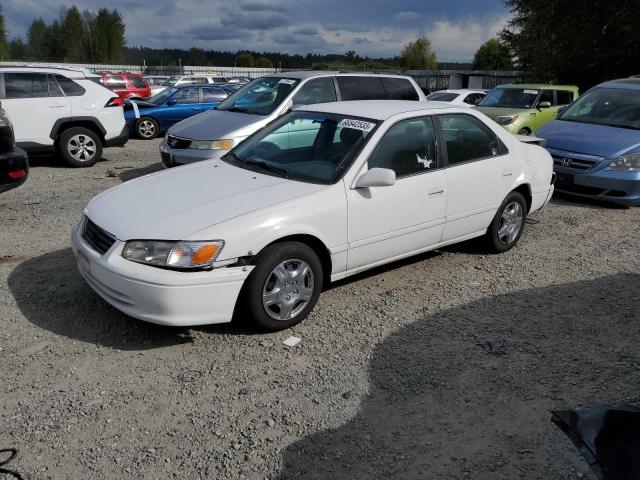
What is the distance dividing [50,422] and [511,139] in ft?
15.9

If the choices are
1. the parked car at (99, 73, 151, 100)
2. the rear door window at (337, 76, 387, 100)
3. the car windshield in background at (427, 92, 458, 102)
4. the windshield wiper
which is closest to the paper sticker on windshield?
the windshield wiper

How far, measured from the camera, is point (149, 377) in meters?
3.46

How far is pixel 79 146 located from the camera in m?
9.95

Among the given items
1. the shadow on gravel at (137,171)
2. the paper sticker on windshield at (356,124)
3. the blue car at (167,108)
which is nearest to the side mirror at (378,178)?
the paper sticker on windshield at (356,124)

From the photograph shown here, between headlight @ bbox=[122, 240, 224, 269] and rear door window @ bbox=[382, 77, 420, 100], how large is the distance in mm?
6383

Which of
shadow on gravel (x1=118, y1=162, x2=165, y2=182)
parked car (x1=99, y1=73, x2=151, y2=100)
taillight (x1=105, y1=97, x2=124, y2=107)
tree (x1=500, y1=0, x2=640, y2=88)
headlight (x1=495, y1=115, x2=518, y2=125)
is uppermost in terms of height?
tree (x1=500, y1=0, x2=640, y2=88)

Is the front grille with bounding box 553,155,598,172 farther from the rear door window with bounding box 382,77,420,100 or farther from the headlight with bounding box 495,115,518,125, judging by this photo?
the headlight with bounding box 495,115,518,125

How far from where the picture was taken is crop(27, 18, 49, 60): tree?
69.3 meters

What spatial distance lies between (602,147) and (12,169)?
24.7ft

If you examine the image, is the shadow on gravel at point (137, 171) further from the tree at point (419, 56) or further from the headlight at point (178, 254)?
the tree at point (419, 56)

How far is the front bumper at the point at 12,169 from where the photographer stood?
19.2 feet

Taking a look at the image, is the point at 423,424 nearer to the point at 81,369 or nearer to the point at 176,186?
the point at 81,369

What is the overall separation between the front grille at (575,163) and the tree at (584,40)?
1617cm

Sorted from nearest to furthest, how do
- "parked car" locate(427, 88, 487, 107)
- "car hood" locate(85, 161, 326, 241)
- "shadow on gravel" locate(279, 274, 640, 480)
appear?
"shadow on gravel" locate(279, 274, 640, 480) → "car hood" locate(85, 161, 326, 241) → "parked car" locate(427, 88, 487, 107)
